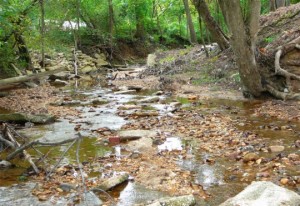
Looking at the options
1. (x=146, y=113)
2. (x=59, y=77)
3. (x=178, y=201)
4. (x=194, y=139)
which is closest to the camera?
(x=178, y=201)

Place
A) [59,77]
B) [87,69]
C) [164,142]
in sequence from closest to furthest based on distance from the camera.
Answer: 1. [164,142]
2. [59,77]
3. [87,69]

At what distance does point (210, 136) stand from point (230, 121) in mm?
1292

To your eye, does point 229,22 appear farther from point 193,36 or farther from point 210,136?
A: point 193,36

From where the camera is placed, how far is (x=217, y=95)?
461 inches

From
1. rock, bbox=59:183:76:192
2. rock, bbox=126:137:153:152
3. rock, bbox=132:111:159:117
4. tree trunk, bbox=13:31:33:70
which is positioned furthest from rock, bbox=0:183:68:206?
tree trunk, bbox=13:31:33:70

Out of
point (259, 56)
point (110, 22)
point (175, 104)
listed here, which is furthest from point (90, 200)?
point (110, 22)

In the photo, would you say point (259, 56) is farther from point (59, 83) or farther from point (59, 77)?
point (59, 77)

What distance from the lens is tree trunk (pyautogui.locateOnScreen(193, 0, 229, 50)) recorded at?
14.9 metres

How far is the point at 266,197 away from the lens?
361 cm

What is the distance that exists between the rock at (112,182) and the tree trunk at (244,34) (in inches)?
230

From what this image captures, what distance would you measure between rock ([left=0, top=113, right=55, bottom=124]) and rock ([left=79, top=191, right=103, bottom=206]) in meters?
4.76

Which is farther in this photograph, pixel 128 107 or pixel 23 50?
pixel 23 50

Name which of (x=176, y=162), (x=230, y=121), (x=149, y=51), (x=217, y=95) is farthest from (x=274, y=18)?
(x=149, y=51)

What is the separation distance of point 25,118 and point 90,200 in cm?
505
